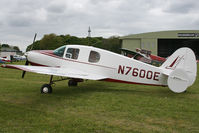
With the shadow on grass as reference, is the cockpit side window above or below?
above

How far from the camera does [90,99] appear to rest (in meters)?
7.21

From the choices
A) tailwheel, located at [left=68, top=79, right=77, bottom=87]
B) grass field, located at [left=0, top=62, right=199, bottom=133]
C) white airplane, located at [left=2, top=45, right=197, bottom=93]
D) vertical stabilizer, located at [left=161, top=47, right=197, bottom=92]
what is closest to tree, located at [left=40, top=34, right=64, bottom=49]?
tailwheel, located at [left=68, top=79, right=77, bottom=87]

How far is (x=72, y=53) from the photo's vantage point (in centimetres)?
915

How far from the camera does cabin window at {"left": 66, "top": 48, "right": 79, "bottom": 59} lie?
9109 mm

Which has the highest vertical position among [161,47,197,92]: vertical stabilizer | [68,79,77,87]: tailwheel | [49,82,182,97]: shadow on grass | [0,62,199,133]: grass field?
[161,47,197,92]: vertical stabilizer

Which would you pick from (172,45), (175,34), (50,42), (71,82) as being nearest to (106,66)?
(71,82)

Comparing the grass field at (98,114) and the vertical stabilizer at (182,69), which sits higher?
the vertical stabilizer at (182,69)

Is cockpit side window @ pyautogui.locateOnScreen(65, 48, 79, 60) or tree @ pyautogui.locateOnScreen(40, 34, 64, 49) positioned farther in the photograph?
tree @ pyautogui.locateOnScreen(40, 34, 64, 49)

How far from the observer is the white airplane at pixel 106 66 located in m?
7.93

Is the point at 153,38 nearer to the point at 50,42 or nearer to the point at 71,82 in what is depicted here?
the point at 50,42

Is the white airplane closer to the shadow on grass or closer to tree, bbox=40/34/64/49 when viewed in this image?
the shadow on grass

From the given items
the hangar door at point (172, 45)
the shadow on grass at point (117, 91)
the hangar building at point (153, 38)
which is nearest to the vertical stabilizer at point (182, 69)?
the shadow on grass at point (117, 91)

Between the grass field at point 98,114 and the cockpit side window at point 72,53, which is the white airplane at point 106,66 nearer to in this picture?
the cockpit side window at point 72,53

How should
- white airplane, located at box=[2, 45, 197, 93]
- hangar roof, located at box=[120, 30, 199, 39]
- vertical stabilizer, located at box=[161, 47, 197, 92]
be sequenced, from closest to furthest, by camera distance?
vertical stabilizer, located at box=[161, 47, 197, 92] < white airplane, located at box=[2, 45, 197, 93] < hangar roof, located at box=[120, 30, 199, 39]
